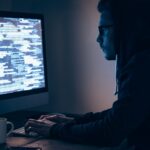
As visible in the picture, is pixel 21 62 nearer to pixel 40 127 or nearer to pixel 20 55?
pixel 20 55

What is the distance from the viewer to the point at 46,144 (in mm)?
1399

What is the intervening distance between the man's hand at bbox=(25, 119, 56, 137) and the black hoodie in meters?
0.05

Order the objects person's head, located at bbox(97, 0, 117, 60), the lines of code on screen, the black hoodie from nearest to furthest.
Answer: the black hoodie, person's head, located at bbox(97, 0, 117, 60), the lines of code on screen

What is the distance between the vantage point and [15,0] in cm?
214

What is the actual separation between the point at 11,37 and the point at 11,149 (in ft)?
1.90

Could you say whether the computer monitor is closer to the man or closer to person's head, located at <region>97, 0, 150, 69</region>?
the man

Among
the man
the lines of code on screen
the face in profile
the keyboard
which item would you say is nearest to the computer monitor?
the lines of code on screen

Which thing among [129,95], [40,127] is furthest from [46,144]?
[129,95]

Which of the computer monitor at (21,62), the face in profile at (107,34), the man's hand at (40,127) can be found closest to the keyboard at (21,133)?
the man's hand at (40,127)

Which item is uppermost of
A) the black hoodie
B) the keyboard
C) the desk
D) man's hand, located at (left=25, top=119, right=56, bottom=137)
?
the black hoodie

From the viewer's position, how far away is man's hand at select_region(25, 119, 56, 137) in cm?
150

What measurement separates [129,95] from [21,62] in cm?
64

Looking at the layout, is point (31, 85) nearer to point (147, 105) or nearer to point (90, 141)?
point (90, 141)

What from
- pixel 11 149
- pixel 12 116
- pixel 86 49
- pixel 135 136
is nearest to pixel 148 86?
pixel 135 136
